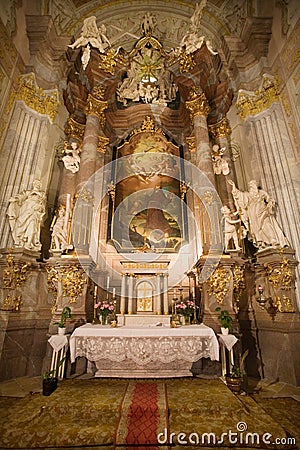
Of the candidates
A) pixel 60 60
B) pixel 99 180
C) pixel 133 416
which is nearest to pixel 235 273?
pixel 133 416

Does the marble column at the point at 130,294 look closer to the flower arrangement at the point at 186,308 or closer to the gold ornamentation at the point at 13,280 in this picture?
the flower arrangement at the point at 186,308

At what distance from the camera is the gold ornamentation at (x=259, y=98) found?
698 cm

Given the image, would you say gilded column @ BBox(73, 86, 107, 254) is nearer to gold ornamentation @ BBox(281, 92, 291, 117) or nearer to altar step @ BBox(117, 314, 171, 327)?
altar step @ BBox(117, 314, 171, 327)

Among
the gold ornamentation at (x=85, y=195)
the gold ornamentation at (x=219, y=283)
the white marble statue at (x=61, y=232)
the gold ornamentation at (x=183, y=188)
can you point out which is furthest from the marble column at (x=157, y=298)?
the gold ornamentation at (x=183, y=188)

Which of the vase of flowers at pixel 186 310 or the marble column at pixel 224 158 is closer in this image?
the vase of flowers at pixel 186 310

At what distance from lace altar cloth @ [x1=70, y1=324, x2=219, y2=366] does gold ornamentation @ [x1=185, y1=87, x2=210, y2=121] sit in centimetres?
648

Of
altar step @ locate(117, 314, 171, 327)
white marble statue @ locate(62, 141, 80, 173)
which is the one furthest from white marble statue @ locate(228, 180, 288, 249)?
white marble statue @ locate(62, 141, 80, 173)

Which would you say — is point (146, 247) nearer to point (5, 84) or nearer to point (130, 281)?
point (130, 281)

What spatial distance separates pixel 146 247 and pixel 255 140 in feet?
14.0

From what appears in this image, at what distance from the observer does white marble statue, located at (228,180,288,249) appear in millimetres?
5641

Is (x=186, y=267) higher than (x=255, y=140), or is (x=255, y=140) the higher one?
(x=255, y=140)

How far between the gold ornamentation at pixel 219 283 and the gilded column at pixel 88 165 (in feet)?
9.87

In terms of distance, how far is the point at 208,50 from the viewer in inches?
314

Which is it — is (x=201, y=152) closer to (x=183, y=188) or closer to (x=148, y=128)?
(x=183, y=188)
